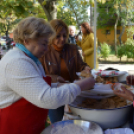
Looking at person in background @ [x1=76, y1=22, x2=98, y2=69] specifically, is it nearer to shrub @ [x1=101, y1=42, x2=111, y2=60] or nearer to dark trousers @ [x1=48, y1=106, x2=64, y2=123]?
shrub @ [x1=101, y1=42, x2=111, y2=60]

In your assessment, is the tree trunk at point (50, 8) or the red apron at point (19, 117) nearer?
the red apron at point (19, 117)

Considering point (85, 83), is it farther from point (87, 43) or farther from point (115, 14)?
point (115, 14)

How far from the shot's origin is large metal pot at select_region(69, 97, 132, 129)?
0.85m

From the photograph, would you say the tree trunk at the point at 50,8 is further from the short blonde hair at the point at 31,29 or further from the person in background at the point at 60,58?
the short blonde hair at the point at 31,29

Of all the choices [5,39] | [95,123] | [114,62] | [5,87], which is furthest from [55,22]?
[114,62]

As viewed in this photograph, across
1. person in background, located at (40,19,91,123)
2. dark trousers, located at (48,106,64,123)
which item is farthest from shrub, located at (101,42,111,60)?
dark trousers, located at (48,106,64,123)

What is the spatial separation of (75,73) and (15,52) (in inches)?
35.9

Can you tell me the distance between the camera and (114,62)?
3961 millimetres

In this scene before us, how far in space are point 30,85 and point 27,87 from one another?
16mm

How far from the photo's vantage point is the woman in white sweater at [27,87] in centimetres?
71

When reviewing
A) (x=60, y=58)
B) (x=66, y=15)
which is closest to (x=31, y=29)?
(x=60, y=58)

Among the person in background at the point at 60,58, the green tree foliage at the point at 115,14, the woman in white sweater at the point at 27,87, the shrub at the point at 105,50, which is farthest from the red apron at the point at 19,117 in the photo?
the shrub at the point at 105,50

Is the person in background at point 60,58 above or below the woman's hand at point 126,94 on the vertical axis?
above

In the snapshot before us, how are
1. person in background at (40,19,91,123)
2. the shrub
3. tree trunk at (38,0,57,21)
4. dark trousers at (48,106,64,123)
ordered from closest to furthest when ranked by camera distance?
dark trousers at (48,106,64,123) → person in background at (40,19,91,123) → tree trunk at (38,0,57,21) → the shrub
